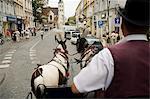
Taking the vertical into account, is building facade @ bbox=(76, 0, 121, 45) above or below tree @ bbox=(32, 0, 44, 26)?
below

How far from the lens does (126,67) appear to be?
7.23 feet

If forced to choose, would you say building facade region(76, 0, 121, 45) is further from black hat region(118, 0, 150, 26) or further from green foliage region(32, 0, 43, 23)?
green foliage region(32, 0, 43, 23)

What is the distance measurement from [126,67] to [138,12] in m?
0.40

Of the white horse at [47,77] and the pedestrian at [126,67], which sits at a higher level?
the pedestrian at [126,67]

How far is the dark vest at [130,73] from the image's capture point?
2195mm

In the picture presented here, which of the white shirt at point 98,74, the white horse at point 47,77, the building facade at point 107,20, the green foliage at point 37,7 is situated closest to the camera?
the white shirt at point 98,74

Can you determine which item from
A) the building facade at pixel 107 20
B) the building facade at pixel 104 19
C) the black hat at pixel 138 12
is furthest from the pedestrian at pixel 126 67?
the building facade at pixel 107 20

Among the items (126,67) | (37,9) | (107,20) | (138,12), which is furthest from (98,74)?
(37,9)

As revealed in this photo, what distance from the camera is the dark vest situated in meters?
2.20

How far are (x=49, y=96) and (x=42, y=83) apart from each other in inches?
45.7

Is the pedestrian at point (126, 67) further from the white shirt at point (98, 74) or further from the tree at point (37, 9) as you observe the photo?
the tree at point (37, 9)

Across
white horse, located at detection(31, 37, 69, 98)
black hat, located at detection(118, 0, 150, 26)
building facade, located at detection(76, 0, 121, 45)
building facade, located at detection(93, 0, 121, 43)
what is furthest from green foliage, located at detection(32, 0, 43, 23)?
black hat, located at detection(118, 0, 150, 26)

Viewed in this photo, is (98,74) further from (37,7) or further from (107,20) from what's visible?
(37,7)

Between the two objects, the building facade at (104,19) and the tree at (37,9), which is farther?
the tree at (37,9)
